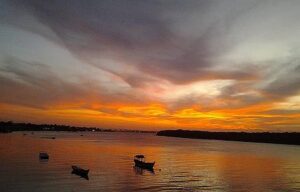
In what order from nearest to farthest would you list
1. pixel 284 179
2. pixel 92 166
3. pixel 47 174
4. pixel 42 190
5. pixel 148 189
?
pixel 42 190 → pixel 148 189 → pixel 47 174 → pixel 284 179 → pixel 92 166

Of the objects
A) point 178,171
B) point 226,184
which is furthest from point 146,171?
point 226,184

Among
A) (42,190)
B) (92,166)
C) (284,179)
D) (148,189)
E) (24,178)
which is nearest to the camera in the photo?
(42,190)

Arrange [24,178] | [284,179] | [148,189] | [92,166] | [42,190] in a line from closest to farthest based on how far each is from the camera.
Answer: [42,190] → [148,189] → [24,178] → [284,179] → [92,166]

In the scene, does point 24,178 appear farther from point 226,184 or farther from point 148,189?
point 226,184

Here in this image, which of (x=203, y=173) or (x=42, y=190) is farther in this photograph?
(x=203, y=173)

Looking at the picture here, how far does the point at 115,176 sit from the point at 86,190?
15366 mm

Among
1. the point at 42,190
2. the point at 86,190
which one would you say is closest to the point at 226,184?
the point at 86,190

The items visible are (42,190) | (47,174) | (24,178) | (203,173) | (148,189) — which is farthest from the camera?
(203,173)

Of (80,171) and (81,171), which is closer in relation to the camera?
(81,171)

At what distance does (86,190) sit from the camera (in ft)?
173

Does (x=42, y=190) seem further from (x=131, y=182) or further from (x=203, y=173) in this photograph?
(x=203, y=173)

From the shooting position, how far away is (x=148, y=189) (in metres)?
55.1

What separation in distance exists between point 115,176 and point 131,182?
743 centimetres

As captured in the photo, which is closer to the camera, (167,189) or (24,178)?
(167,189)
